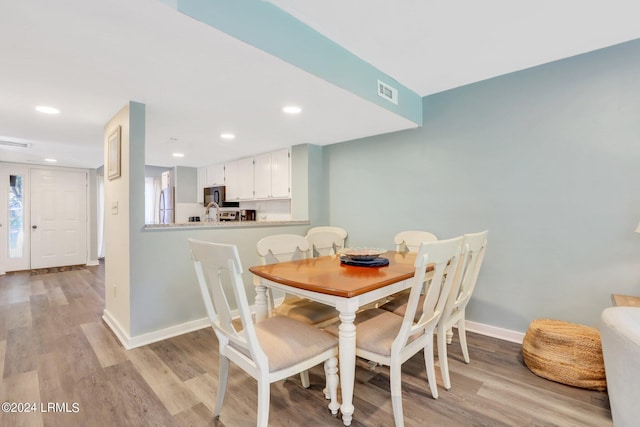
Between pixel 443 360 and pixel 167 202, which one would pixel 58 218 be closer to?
pixel 167 202

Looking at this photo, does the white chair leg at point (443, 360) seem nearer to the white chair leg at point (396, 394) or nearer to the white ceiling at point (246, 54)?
the white chair leg at point (396, 394)

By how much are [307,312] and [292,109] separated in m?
1.73

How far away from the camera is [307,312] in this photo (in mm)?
2010

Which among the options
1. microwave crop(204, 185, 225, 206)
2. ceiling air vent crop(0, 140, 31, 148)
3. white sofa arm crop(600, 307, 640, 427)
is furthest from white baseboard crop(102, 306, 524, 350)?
ceiling air vent crop(0, 140, 31, 148)

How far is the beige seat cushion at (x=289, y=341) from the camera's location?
1.40 metres

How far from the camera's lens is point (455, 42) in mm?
2094

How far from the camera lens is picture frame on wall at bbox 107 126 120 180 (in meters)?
2.66

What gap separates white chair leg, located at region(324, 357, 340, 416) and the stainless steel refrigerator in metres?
5.01

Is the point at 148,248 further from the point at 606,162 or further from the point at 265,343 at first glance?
the point at 606,162

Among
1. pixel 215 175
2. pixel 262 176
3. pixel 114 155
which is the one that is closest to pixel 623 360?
pixel 114 155

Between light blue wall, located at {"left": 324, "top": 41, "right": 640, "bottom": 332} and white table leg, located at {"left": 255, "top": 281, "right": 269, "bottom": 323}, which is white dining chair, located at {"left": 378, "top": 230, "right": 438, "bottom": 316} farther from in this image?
white table leg, located at {"left": 255, "top": 281, "right": 269, "bottom": 323}

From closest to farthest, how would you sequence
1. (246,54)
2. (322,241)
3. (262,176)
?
(246,54)
(322,241)
(262,176)

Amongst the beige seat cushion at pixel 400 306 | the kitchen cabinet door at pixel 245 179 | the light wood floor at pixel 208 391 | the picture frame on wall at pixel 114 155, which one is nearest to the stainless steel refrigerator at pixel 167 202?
the kitchen cabinet door at pixel 245 179

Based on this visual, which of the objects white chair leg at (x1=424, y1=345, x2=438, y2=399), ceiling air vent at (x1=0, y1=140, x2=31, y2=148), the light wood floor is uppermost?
ceiling air vent at (x1=0, y1=140, x2=31, y2=148)
